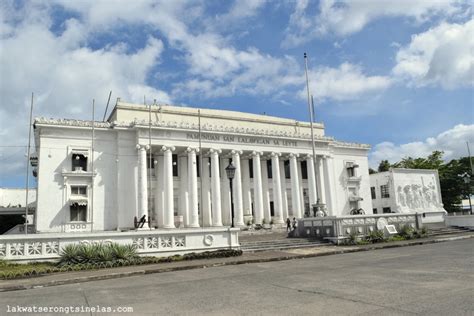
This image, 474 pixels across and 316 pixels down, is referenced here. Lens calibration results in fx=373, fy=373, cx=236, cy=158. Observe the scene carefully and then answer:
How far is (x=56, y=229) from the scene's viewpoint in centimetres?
3406

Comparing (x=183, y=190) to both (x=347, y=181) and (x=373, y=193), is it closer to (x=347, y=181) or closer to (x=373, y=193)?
(x=347, y=181)

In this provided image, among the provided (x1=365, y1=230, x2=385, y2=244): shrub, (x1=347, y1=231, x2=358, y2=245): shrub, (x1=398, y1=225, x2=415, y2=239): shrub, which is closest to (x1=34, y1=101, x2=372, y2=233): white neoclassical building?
(x1=398, y1=225, x2=415, y2=239): shrub

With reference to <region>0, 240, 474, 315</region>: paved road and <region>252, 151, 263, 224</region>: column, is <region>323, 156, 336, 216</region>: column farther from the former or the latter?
<region>0, 240, 474, 315</region>: paved road

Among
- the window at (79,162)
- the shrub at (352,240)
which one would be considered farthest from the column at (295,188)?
the window at (79,162)

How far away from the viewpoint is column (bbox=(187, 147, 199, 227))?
3756 cm

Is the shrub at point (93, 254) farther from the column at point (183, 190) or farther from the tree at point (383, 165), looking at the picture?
the tree at point (383, 165)

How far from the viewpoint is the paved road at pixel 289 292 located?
713cm

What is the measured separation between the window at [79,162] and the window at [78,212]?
3.54 m

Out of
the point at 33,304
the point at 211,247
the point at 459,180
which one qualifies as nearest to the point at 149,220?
the point at 211,247

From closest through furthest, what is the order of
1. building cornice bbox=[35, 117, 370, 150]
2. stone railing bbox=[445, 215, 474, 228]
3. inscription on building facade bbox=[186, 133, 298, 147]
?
1. building cornice bbox=[35, 117, 370, 150]
2. stone railing bbox=[445, 215, 474, 228]
3. inscription on building facade bbox=[186, 133, 298, 147]

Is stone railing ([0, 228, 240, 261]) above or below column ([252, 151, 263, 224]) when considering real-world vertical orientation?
below

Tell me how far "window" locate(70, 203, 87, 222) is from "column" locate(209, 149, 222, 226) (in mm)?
12487

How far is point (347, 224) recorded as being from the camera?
25.1 metres

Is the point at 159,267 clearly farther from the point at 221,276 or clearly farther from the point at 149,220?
the point at 149,220
